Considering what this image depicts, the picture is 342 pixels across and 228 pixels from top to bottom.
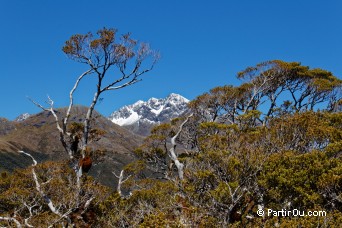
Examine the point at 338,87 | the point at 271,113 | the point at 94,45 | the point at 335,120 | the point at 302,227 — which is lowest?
the point at 302,227

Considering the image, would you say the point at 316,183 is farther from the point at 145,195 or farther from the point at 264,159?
the point at 145,195

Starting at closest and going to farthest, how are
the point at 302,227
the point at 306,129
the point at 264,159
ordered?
the point at 302,227
the point at 264,159
the point at 306,129

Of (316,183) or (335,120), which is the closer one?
(316,183)

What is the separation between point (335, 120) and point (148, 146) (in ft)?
66.1

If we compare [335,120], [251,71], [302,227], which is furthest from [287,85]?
[302,227]

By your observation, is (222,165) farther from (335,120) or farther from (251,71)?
(251,71)

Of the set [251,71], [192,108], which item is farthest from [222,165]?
[251,71]

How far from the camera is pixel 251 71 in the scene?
48781mm

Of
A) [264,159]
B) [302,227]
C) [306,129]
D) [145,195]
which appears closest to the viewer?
→ [302,227]

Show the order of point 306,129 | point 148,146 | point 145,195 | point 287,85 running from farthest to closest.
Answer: point 287,85 → point 148,146 → point 145,195 → point 306,129

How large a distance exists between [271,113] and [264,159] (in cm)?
2211

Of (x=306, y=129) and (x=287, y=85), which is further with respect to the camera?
(x=287, y=85)

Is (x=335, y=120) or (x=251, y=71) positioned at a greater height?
(x=251, y=71)

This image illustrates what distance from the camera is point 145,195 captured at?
33344 millimetres
